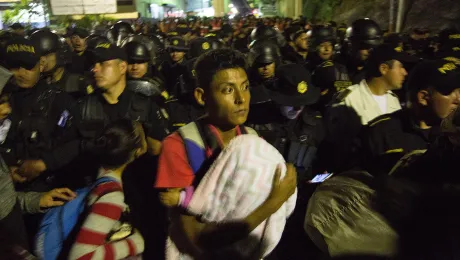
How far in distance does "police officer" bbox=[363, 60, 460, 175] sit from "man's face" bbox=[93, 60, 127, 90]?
2148mm

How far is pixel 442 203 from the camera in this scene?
1.33 m

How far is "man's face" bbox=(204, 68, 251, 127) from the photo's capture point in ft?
6.26

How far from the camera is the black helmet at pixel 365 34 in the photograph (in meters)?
5.84

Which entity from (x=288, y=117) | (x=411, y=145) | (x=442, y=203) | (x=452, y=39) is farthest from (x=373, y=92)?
(x=452, y=39)

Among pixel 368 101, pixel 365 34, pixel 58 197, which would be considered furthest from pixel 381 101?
pixel 58 197

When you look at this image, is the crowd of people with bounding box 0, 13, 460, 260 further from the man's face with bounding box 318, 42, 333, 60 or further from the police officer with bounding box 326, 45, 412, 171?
the man's face with bounding box 318, 42, 333, 60

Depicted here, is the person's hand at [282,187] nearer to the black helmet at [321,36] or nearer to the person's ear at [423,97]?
the person's ear at [423,97]

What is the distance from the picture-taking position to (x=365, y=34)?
5957 millimetres

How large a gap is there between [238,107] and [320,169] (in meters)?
1.78

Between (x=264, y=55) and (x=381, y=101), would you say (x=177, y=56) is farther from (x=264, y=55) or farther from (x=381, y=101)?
(x=381, y=101)

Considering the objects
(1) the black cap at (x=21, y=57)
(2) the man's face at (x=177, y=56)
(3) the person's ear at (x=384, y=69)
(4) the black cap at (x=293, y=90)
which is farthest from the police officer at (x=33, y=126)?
(2) the man's face at (x=177, y=56)

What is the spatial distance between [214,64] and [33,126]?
6.68ft

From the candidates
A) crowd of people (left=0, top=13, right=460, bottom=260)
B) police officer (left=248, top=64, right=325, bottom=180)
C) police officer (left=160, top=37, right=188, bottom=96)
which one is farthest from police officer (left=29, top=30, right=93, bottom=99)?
police officer (left=248, top=64, right=325, bottom=180)

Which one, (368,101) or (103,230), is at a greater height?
(368,101)
